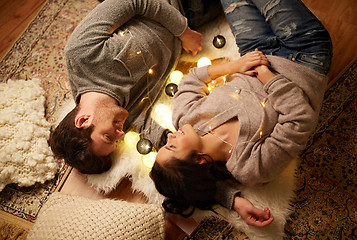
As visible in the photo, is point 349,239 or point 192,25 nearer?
point 349,239

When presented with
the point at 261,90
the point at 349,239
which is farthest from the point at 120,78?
the point at 349,239

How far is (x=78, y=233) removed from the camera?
1.04 m

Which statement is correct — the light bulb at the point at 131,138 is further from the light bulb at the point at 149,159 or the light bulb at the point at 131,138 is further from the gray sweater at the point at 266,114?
the gray sweater at the point at 266,114

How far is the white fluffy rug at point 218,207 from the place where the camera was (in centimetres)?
117

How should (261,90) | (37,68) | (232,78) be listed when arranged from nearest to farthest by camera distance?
(261,90), (232,78), (37,68)

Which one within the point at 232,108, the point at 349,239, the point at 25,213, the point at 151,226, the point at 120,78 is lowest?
the point at 349,239

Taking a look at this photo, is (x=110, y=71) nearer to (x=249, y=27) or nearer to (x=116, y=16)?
(x=116, y=16)

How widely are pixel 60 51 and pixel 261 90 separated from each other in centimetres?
127

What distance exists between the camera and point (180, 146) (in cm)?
106

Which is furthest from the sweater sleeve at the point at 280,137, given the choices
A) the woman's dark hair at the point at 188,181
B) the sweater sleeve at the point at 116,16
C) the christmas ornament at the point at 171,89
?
the sweater sleeve at the point at 116,16

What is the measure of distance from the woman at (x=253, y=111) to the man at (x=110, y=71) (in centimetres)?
23

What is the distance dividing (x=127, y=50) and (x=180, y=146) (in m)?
0.52

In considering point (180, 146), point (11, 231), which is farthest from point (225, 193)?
point (11, 231)

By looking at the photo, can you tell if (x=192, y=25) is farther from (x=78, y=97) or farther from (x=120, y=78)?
(x=78, y=97)
